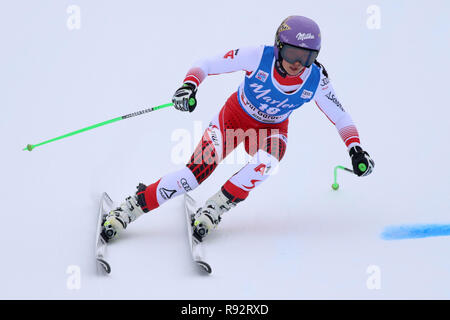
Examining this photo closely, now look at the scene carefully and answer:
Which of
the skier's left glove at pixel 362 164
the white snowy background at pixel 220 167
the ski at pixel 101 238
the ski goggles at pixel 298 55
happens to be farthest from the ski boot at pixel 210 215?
the ski goggles at pixel 298 55

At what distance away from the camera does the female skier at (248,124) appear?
3.95 metres

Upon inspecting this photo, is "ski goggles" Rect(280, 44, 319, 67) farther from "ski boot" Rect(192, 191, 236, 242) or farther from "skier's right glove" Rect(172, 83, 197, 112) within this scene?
"ski boot" Rect(192, 191, 236, 242)

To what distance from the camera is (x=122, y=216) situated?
13.2 ft

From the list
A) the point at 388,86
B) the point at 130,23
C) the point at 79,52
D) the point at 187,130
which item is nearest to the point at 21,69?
the point at 79,52

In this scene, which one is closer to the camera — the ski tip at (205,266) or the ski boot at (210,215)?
the ski tip at (205,266)

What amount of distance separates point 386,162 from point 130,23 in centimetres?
296

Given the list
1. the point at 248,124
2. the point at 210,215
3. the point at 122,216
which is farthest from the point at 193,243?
the point at 248,124

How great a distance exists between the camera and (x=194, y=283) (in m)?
3.55

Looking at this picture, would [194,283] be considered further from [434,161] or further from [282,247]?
[434,161]

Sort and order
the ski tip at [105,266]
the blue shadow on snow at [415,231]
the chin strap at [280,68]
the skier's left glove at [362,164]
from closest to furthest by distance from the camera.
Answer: the ski tip at [105,266]
the chin strap at [280,68]
the skier's left glove at [362,164]
the blue shadow on snow at [415,231]

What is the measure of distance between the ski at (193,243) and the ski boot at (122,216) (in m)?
0.32

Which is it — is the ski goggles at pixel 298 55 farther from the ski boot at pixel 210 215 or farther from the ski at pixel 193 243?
the ski at pixel 193 243

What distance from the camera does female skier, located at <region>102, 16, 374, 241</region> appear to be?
395 cm

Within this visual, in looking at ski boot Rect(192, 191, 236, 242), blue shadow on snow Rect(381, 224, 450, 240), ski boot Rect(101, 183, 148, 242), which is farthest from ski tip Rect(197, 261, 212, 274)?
blue shadow on snow Rect(381, 224, 450, 240)
